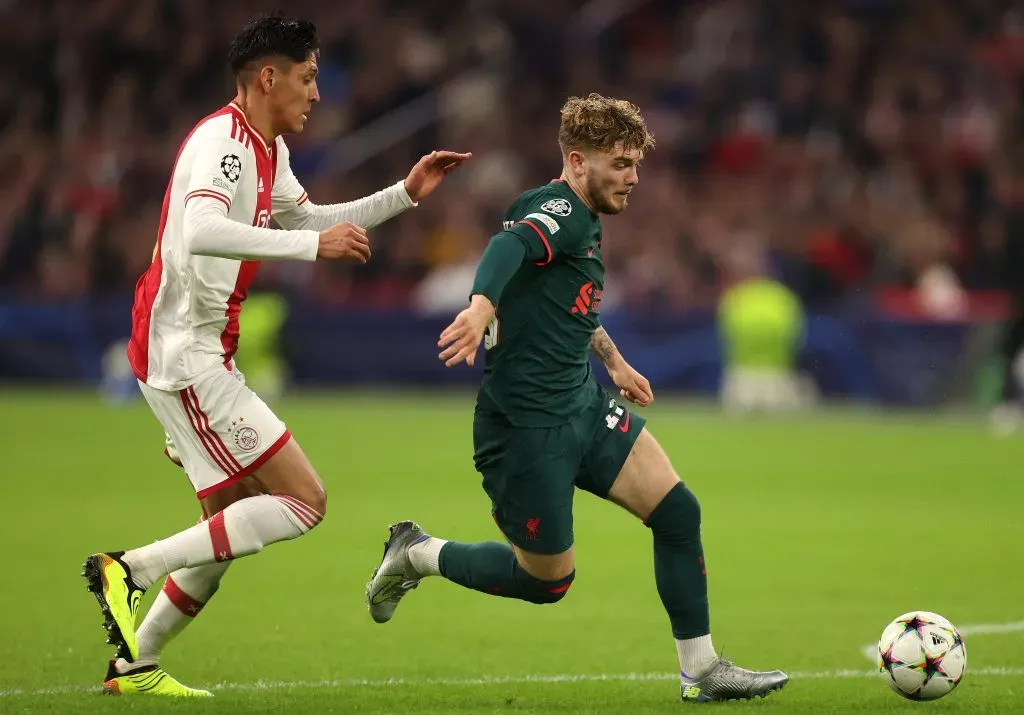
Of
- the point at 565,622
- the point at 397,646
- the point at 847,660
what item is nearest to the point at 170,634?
the point at 397,646

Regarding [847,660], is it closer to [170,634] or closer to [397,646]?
[397,646]

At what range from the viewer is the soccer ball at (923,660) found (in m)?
5.71

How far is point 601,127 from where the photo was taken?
576cm

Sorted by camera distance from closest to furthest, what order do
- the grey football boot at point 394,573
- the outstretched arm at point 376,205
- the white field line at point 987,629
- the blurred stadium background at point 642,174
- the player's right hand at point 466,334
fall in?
the player's right hand at point 466,334
the grey football boot at point 394,573
the outstretched arm at point 376,205
the white field line at point 987,629
the blurred stadium background at point 642,174

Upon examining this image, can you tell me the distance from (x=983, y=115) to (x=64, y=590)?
1793 cm

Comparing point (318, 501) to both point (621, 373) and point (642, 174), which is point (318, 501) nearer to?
point (621, 373)

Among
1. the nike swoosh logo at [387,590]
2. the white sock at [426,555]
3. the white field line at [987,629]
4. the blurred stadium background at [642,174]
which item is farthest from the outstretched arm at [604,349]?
the blurred stadium background at [642,174]

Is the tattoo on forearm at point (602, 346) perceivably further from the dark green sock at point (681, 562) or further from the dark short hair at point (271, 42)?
the dark short hair at point (271, 42)

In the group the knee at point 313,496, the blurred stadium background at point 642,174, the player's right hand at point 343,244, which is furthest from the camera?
the blurred stadium background at point 642,174

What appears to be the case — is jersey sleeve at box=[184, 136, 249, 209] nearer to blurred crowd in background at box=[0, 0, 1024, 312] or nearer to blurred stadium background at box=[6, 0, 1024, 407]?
blurred stadium background at box=[6, 0, 1024, 407]

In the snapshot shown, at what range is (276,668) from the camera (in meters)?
6.62

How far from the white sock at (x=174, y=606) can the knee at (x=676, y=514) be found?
5.53 ft

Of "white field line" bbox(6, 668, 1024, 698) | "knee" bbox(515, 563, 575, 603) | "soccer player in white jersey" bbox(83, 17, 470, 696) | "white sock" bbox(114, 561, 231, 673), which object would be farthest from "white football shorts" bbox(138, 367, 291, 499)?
"knee" bbox(515, 563, 575, 603)

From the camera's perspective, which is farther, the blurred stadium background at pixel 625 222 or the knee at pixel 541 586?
the blurred stadium background at pixel 625 222
